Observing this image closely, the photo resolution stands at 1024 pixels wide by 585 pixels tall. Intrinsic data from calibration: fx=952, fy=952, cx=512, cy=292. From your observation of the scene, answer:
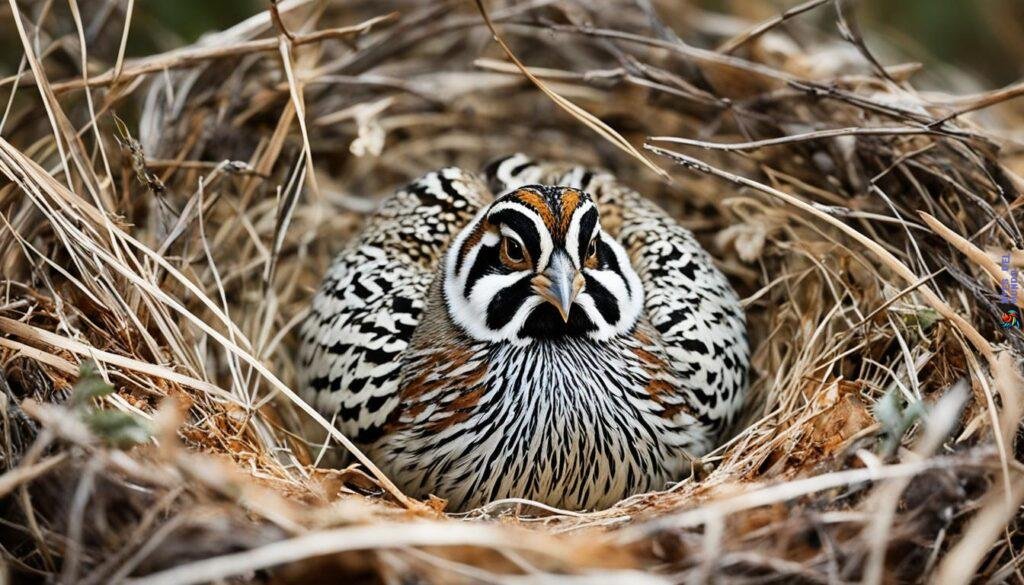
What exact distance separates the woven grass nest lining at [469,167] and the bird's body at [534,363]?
0.46ft

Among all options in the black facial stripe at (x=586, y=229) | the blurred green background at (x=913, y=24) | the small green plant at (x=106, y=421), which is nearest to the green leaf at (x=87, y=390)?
the small green plant at (x=106, y=421)

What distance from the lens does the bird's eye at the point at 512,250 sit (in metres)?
2.66

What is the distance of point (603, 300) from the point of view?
2.80 m

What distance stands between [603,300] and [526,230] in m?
0.36

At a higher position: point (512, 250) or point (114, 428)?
point (512, 250)

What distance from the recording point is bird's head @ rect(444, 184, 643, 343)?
258 cm

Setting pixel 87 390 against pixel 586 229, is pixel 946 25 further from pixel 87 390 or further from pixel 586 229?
pixel 87 390

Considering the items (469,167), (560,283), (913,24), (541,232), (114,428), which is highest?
(913,24)

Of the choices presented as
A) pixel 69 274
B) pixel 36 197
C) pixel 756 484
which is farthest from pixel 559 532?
pixel 36 197

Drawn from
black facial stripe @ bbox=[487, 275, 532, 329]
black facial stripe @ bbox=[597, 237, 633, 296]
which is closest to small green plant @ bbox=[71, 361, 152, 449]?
black facial stripe @ bbox=[487, 275, 532, 329]

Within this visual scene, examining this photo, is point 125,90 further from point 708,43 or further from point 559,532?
point 708,43

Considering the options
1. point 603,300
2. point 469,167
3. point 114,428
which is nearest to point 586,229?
point 603,300

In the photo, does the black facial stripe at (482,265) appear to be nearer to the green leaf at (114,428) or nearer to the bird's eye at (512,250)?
the bird's eye at (512,250)

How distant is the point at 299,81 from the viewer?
3447mm
